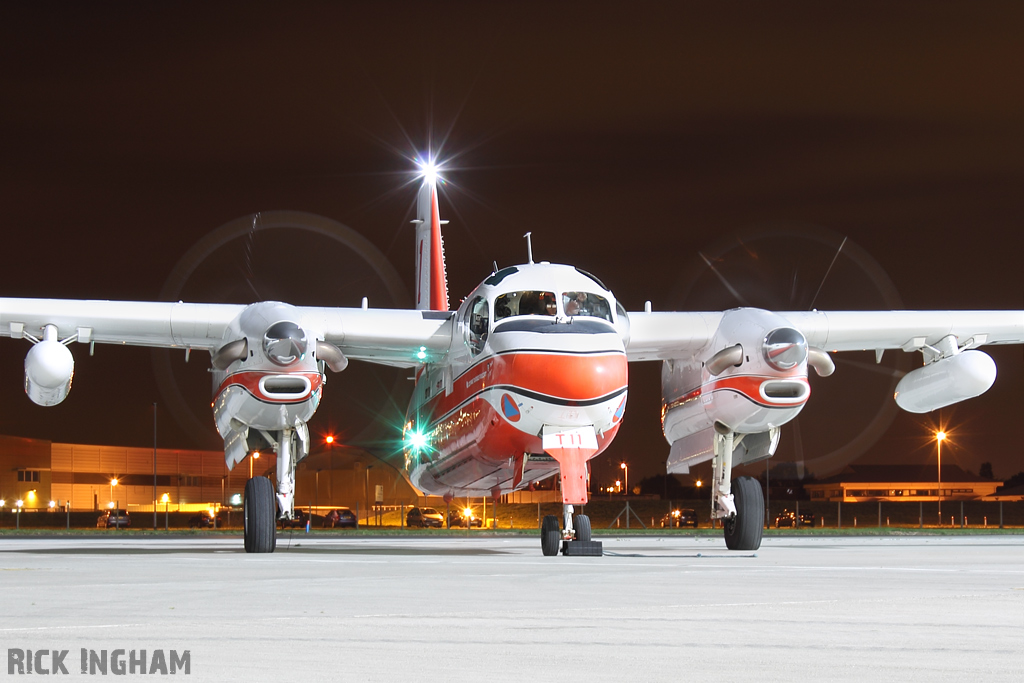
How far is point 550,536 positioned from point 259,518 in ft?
16.0

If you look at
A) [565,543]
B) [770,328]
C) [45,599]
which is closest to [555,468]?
[565,543]

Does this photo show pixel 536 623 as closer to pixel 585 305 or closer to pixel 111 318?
pixel 585 305

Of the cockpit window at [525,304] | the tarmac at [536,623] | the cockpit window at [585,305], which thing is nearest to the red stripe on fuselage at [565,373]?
the cockpit window at [525,304]

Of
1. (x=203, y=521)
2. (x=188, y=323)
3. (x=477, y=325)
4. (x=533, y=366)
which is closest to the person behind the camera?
(x=533, y=366)

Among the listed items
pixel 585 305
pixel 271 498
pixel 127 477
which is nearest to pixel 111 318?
pixel 271 498

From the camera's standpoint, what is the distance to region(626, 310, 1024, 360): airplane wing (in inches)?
827

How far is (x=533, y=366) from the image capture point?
55.7 ft

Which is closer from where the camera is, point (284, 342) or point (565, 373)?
point (565, 373)

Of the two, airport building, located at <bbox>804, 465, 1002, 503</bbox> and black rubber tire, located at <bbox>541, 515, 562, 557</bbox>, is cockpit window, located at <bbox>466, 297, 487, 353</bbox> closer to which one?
black rubber tire, located at <bbox>541, 515, 562, 557</bbox>

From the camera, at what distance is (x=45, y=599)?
29.3 ft

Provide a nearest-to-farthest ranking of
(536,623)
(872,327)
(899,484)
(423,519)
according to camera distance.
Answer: (536,623)
(872,327)
(423,519)
(899,484)

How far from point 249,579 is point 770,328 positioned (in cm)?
1075

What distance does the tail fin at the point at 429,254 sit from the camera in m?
28.6

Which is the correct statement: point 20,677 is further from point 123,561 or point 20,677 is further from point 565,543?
point 565,543
